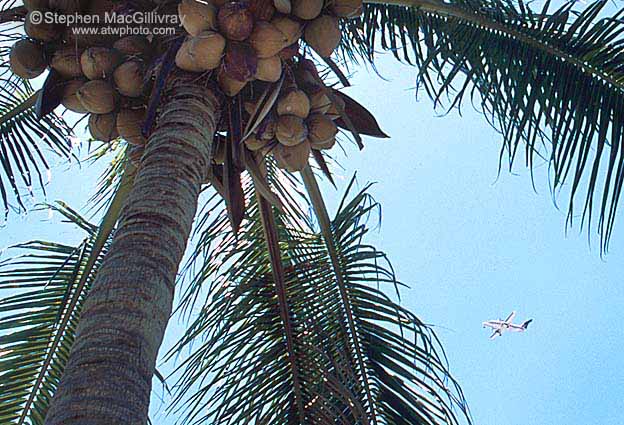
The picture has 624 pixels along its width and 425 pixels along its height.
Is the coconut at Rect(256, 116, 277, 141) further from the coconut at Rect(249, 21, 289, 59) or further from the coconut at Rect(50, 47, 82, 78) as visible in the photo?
the coconut at Rect(50, 47, 82, 78)

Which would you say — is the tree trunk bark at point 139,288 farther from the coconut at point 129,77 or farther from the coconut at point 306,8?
the coconut at point 306,8

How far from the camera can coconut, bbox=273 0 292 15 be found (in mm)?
2966

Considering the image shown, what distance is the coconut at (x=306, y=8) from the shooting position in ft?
10.0

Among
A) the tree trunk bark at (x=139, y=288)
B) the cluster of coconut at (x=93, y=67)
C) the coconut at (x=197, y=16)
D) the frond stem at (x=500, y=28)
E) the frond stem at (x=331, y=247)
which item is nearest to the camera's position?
the tree trunk bark at (x=139, y=288)

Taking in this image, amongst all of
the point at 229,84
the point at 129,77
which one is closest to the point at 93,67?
the point at 129,77

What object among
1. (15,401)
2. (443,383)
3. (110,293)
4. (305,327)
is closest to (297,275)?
(305,327)

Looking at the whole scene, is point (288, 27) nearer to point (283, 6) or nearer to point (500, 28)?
point (283, 6)

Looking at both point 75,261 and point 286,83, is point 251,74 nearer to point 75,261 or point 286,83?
point 286,83

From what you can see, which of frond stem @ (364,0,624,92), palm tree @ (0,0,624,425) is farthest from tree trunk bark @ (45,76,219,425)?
frond stem @ (364,0,624,92)

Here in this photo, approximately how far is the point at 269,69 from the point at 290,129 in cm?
28

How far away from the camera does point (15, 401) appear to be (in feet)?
12.3

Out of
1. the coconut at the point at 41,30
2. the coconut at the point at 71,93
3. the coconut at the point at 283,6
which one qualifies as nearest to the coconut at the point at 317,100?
the coconut at the point at 283,6

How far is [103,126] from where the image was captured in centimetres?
329

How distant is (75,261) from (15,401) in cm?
82
